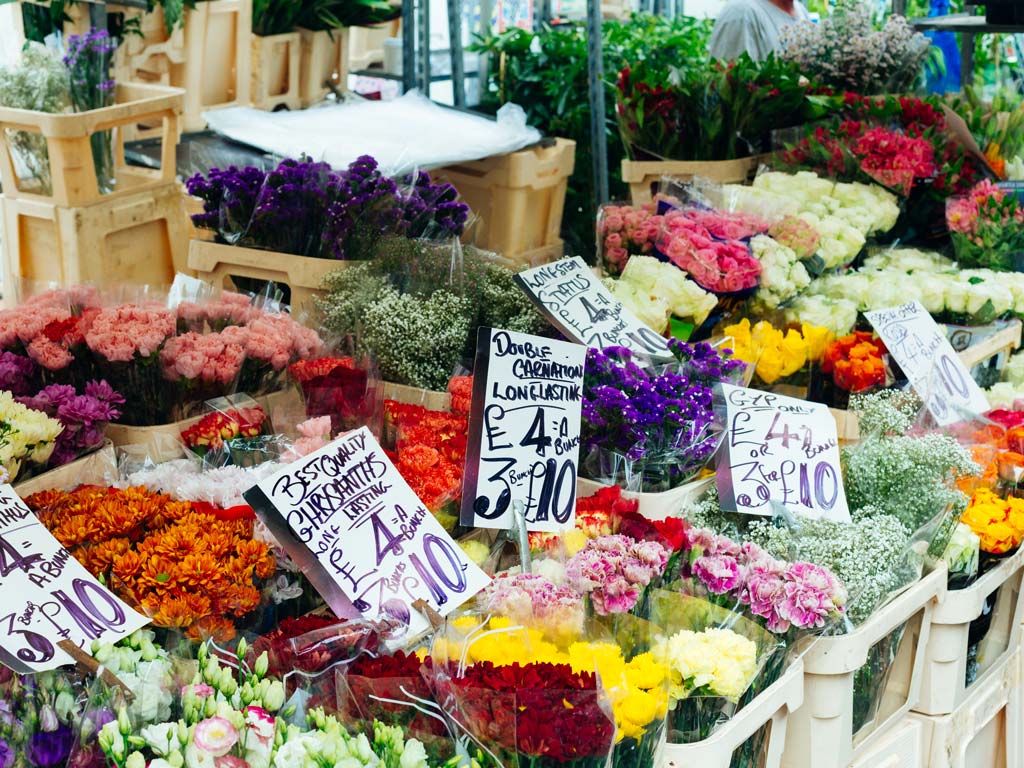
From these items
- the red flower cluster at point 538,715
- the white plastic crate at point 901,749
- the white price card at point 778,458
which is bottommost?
the white plastic crate at point 901,749

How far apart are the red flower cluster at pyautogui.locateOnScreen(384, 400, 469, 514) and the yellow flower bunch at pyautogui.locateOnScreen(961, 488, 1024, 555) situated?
37.0 inches

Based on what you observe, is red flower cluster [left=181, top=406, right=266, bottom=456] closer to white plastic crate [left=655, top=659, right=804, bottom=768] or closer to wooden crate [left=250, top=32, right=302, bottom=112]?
white plastic crate [left=655, top=659, right=804, bottom=768]

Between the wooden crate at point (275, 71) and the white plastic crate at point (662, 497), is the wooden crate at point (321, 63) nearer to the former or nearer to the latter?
the wooden crate at point (275, 71)

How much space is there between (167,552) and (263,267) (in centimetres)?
132

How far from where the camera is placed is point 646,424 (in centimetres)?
200

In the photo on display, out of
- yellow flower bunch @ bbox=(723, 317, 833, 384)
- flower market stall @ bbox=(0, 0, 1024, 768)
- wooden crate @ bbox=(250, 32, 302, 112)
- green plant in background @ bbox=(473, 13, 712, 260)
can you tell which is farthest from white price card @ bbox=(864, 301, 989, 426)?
green plant in background @ bbox=(473, 13, 712, 260)

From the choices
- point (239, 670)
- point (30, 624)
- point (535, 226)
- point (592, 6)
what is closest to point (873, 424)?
point (239, 670)

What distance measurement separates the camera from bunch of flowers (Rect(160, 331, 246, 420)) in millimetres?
2049

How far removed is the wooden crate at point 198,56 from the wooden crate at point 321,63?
0.34 meters

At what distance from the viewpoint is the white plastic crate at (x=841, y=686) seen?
1715 millimetres

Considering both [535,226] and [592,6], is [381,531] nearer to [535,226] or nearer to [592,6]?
[535,226]

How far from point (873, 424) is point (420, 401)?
2.95 feet

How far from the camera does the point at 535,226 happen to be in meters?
4.38

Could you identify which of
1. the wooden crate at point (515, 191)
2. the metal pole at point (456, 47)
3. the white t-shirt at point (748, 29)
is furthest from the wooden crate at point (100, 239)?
the white t-shirt at point (748, 29)
